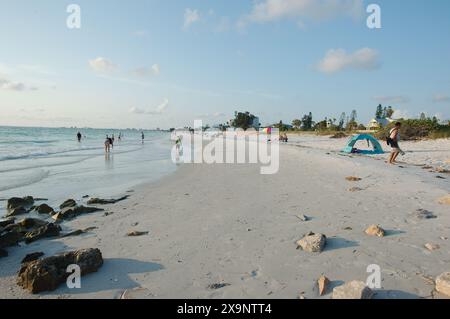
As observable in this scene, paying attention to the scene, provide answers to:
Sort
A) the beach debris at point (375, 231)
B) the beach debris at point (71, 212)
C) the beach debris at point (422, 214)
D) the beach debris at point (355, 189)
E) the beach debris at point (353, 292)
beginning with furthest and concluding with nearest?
1. the beach debris at point (355, 189)
2. the beach debris at point (71, 212)
3. the beach debris at point (422, 214)
4. the beach debris at point (375, 231)
5. the beach debris at point (353, 292)

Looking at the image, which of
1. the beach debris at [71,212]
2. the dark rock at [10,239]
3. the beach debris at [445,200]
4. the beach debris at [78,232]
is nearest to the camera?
the dark rock at [10,239]

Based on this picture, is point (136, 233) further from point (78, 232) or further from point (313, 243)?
point (313, 243)

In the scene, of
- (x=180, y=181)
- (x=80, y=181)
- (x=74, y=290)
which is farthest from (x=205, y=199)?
(x=80, y=181)

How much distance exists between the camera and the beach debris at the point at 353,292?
345cm

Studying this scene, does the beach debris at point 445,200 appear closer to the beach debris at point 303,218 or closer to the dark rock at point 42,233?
the beach debris at point 303,218

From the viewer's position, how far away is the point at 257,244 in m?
5.44

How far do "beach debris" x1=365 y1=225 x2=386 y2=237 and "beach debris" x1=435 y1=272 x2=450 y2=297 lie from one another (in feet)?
5.73

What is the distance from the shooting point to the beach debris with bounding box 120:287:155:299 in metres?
3.94

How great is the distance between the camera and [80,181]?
45.4 feet

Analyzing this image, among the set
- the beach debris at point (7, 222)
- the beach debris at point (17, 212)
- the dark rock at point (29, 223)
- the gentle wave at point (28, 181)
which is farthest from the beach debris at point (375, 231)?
the gentle wave at point (28, 181)

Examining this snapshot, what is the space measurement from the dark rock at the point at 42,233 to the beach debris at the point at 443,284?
6.51 m

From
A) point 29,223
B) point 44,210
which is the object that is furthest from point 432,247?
point 44,210

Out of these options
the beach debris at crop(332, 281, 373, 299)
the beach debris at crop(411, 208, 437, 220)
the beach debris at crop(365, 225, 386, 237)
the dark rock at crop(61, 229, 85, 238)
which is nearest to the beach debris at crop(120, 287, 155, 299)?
the beach debris at crop(332, 281, 373, 299)
